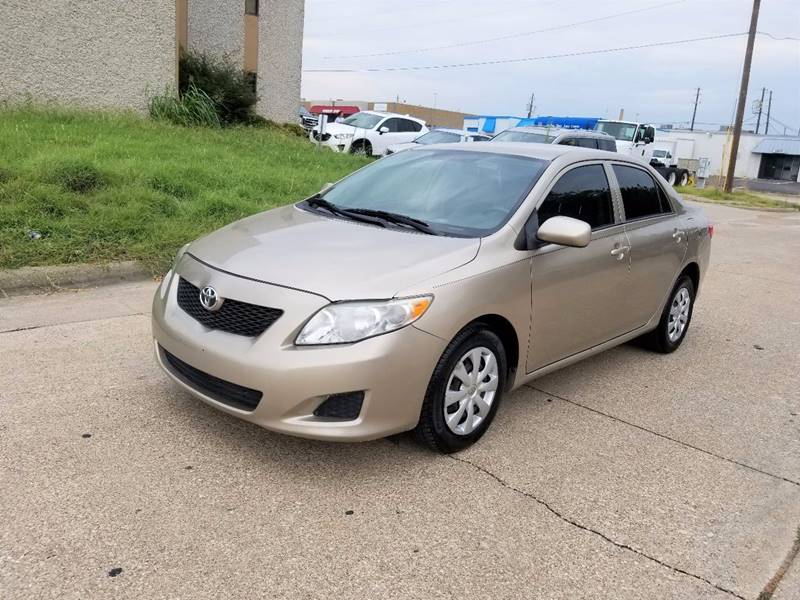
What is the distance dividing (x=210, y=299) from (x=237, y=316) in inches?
7.3

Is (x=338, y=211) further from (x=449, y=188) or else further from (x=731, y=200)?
(x=731, y=200)

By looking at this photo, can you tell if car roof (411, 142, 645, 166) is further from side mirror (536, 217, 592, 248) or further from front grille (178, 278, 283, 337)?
front grille (178, 278, 283, 337)

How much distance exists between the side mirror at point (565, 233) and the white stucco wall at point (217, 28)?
47.9 feet

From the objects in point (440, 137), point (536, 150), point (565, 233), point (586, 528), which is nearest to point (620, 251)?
point (536, 150)

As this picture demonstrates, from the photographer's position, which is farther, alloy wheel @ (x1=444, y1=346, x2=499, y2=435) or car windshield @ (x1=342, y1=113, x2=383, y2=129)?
car windshield @ (x1=342, y1=113, x2=383, y2=129)

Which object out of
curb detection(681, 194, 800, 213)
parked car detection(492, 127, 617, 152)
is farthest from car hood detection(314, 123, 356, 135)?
curb detection(681, 194, 800, 213)

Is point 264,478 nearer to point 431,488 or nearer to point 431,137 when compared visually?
point 431,488

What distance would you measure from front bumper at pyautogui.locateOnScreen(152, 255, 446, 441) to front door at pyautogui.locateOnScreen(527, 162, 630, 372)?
3.18 feet

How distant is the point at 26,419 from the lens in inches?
145

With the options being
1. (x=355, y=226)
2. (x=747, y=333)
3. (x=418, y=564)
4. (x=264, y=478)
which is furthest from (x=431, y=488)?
(x=747, y=333)

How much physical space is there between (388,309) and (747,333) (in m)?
4.73

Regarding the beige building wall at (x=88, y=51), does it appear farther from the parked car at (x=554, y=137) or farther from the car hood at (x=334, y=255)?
the car hood at (x=334, y=255)

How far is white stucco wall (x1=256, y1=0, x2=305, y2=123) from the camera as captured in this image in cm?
1872

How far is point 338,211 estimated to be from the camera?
436 centimetres
